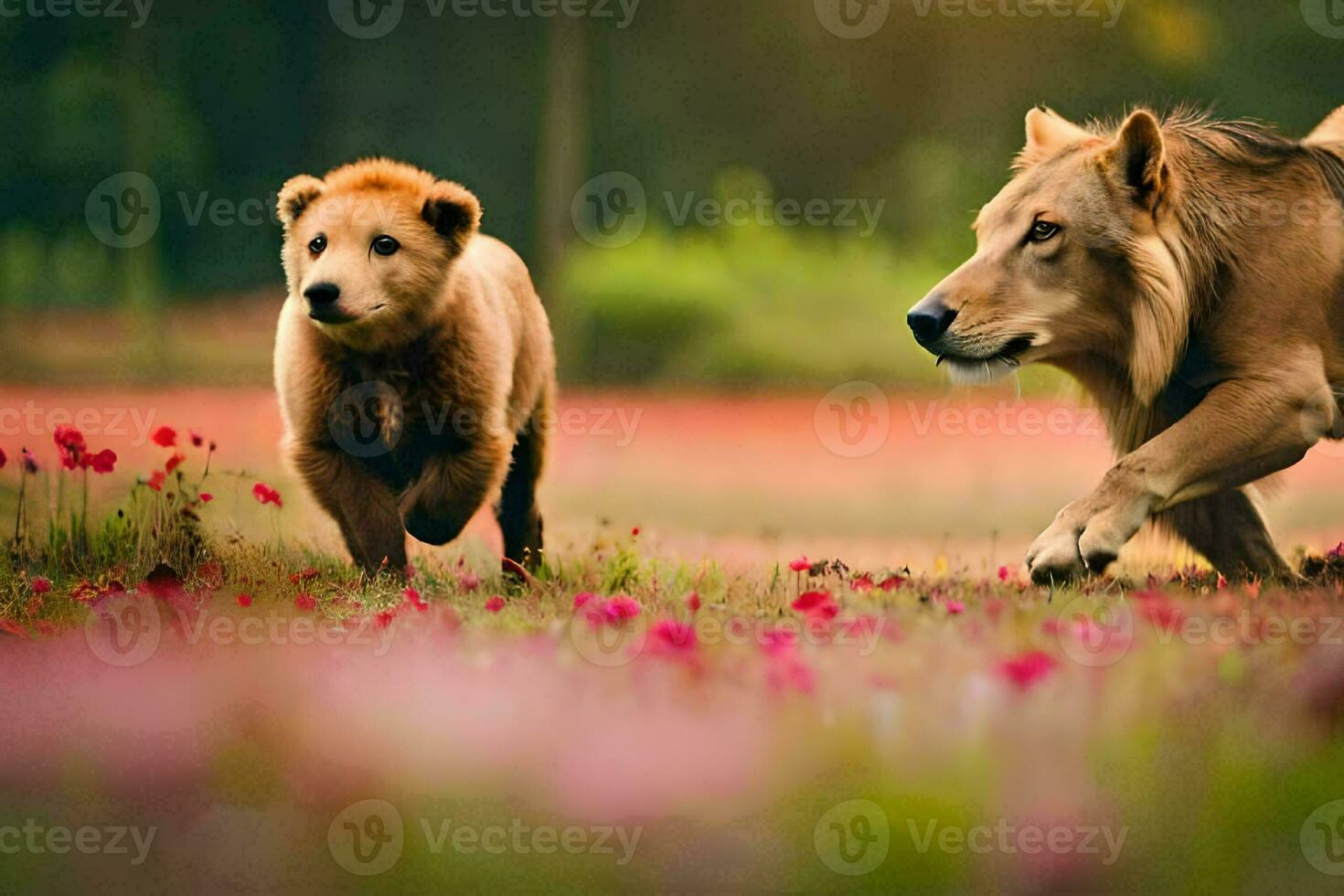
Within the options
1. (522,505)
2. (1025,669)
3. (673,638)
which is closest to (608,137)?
(522,505)

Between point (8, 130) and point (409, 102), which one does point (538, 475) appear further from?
point (409, 102)

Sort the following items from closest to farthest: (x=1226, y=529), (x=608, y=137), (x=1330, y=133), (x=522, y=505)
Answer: (x=1226, y=529)
(x=1330, y=133)
(x=522, y=505)
(x=608, y=137)

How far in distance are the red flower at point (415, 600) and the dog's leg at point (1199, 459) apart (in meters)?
1.96

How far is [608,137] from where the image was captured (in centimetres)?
1756

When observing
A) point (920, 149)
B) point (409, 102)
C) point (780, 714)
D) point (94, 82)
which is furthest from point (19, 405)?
point (920, 149)

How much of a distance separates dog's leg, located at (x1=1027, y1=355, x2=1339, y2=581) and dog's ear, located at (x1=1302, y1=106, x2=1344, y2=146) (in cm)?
119

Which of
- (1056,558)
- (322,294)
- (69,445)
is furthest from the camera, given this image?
(69,445)

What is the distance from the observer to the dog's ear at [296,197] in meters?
5.48

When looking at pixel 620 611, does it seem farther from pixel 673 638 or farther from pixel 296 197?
pixel 296 197

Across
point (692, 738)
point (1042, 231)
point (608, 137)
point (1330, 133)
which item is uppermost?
point (608, 137)

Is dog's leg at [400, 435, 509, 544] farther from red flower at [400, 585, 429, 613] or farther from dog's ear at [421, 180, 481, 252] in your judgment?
dog's ear at [421, 180, 481, 252]

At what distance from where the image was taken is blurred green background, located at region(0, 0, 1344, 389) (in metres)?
13.9

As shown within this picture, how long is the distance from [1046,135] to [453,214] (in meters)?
2.22

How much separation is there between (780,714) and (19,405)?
24.0 ft
